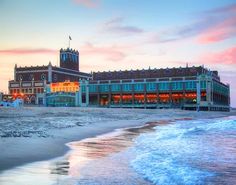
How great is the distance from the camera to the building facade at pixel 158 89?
160 meters

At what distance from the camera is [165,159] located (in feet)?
48.4

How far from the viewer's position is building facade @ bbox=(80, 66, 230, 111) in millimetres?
160250

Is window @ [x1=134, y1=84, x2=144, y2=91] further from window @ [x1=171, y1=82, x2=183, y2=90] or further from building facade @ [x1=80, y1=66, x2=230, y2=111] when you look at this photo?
window @ [x1=171, y1=82, x2=183, y2=90]

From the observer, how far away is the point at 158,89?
557ft

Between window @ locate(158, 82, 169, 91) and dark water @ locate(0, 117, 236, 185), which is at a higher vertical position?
window @ locate(158, 82, 169, 91)

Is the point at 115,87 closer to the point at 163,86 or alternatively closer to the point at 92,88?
the point at 92,88

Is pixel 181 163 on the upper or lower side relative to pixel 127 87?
lower

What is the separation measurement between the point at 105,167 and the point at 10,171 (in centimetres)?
322

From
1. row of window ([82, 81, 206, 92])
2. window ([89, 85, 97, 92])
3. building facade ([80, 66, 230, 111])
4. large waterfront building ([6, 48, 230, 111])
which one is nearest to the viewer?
building facade ([80, 66, 230, 111])

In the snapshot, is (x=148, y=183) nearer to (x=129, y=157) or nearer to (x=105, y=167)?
(x=105, y=167)


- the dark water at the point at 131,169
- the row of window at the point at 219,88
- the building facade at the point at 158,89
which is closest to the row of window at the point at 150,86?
the building facade at the point at 158,89

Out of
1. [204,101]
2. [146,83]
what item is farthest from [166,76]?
[204,101]

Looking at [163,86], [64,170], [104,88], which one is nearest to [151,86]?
[163,86]

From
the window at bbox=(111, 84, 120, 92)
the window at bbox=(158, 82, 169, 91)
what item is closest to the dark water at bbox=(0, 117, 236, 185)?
the window at bbox=(158, 82, 169, 91)
